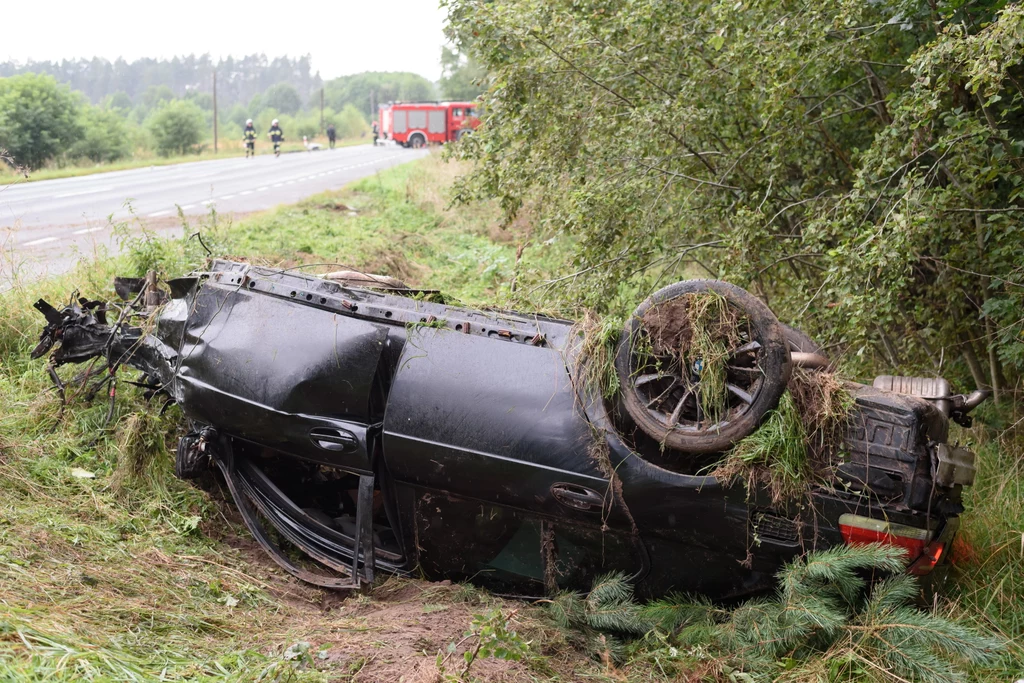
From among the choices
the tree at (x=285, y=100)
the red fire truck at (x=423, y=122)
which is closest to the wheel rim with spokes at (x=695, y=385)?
the red fire truck at (x=423, y=122)

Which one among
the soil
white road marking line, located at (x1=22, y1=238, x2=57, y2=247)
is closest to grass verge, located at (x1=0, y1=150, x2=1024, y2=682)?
the soil

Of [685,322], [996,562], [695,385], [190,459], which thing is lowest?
[996,562]

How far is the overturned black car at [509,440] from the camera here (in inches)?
120

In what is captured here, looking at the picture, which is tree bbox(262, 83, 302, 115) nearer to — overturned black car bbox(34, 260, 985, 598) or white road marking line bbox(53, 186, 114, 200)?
white road marking line bbox(53, 186, 114, 200)

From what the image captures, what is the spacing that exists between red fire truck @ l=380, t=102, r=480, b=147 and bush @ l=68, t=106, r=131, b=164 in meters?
18.4

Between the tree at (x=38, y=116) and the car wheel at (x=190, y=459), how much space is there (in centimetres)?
949

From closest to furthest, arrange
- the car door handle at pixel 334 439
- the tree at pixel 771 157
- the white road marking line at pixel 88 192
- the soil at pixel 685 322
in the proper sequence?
the soil at pixel 685 322 < the car door handle at pixel 334 439 < the tree at pixel 771 157 < the white road marking line at pixel 88 192

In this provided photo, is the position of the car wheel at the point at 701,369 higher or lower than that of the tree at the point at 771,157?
lower

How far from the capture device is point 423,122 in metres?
46.8

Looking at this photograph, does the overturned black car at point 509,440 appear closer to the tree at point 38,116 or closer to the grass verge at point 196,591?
the grass verge at point 196,591

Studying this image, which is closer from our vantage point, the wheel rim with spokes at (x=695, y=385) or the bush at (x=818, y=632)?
the bush at (x=818, y=632)

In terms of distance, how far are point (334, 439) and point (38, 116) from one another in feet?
61.3

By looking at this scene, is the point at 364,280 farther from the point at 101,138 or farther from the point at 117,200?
the point at 101,138

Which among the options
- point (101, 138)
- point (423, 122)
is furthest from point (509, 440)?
point (423, 122)
